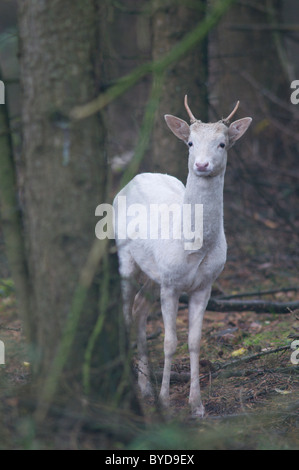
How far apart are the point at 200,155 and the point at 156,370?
1.93m

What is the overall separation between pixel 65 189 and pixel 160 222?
1799 millimetres

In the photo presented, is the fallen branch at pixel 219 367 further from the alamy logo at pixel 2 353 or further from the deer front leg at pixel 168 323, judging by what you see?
the alamy logo at pixel 2 353

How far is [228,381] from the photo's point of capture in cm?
472

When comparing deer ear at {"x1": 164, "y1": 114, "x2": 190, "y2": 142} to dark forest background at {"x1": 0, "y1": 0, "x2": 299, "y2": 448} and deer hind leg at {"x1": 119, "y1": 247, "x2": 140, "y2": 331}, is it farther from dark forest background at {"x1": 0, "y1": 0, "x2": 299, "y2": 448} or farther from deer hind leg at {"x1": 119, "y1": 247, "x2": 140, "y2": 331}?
dark forest background at {"x1": 0, "y1": 0, "x2": 299, "y2": 448}

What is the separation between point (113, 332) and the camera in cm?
338

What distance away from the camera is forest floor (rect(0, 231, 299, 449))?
3172 mm

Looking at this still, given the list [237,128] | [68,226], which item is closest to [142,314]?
[237,128]

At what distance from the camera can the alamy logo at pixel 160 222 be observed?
14.8ft

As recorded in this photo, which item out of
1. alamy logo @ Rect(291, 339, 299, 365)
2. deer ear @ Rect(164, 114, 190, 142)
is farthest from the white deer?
alamy logo @ Rect(291, 339, 299, 365)

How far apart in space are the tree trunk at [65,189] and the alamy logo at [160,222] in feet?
2.17

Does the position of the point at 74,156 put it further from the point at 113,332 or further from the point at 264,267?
the point at 264,267

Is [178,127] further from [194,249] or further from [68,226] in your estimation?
[68,226]

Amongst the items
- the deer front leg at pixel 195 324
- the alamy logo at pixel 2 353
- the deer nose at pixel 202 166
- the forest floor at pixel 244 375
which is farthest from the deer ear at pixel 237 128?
the alamy logo at pixel 2 353

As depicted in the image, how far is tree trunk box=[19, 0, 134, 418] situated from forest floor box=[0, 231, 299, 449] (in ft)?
1.14
